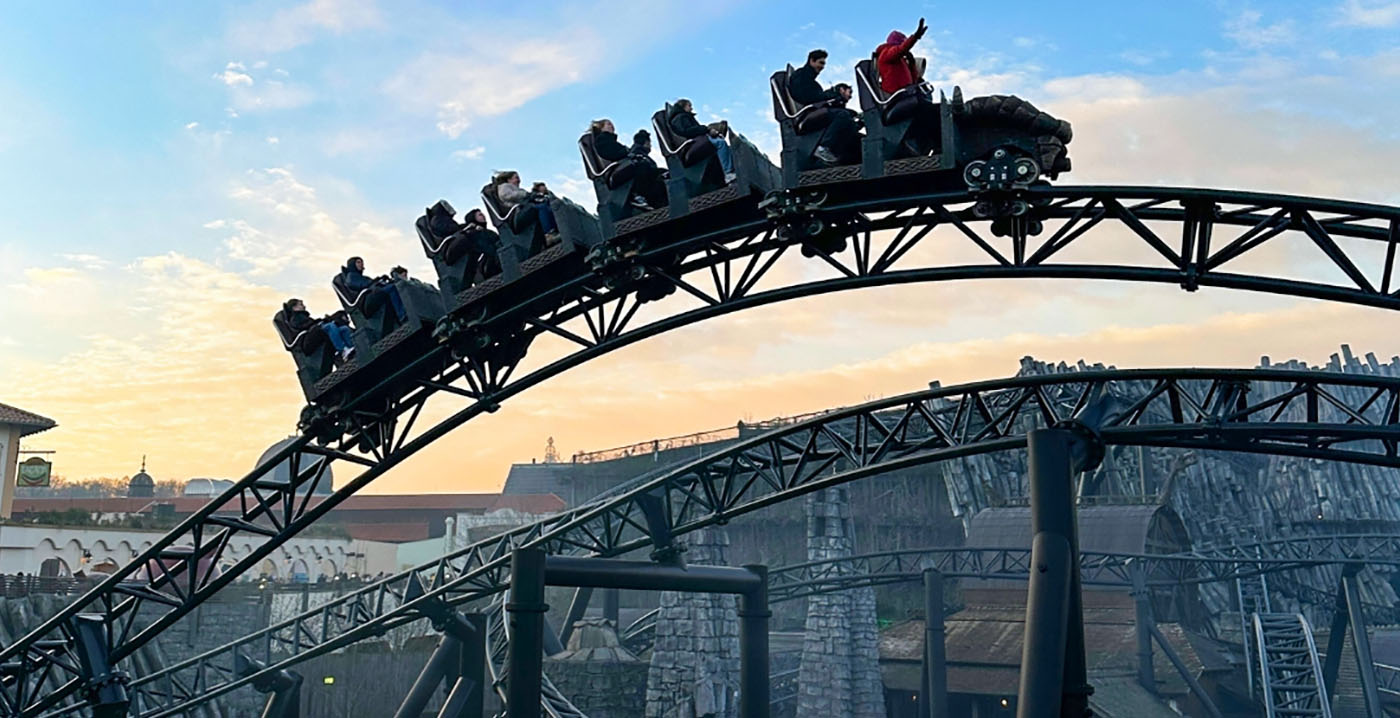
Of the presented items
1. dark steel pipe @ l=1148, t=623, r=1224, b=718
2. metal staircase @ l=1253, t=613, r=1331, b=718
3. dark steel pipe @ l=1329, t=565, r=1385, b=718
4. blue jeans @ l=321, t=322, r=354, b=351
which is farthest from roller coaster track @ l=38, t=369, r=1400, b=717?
dark steel pipe @ l=1148, t=623, r=1224, b=718

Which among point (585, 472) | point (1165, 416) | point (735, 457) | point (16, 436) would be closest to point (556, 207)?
point (735, 457)

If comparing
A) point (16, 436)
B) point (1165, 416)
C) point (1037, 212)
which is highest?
point (1165, 416)

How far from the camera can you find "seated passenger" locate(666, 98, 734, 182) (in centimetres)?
863

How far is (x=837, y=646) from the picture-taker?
99.8 feet

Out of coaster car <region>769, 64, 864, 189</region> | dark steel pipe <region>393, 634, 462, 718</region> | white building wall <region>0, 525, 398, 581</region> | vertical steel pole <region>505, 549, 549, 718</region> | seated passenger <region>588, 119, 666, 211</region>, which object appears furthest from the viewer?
white building wall <region>0, 525, 398, 581</region>

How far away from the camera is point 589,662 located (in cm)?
2964

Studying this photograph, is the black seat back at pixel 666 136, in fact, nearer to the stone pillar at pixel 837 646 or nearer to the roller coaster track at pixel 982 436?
the roller coaster track at pixel 982 436

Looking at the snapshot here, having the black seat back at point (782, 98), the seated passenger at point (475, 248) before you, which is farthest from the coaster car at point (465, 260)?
the black seat back at point (782, 98)

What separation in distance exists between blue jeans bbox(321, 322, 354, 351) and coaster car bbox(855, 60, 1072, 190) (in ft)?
18.0

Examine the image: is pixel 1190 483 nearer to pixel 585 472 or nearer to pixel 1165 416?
pixel 1165 416

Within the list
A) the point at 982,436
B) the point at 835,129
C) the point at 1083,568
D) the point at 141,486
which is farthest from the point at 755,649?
the point at 141,486

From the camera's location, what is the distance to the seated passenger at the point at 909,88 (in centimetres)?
788

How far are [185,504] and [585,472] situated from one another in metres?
24.1

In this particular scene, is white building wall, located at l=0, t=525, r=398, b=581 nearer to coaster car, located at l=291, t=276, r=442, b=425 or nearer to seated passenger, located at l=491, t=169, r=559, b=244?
coaster car, located at l=291, t=276, r=442, b=425
